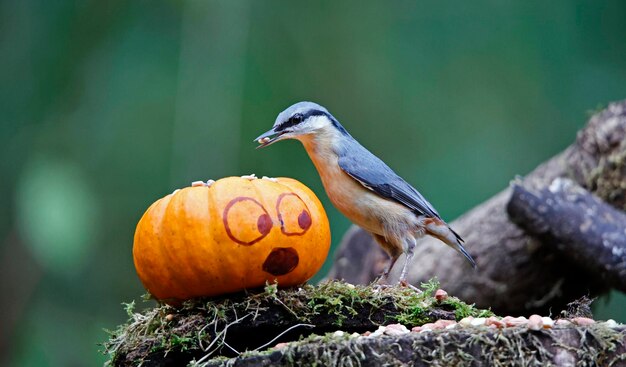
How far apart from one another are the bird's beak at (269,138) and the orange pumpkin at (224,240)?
0.57 m

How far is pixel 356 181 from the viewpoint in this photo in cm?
356

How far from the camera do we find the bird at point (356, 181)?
11.7 ft

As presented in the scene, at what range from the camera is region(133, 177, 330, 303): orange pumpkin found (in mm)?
2752

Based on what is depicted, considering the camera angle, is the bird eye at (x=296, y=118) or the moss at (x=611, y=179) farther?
the moss at (x=611, y=179)

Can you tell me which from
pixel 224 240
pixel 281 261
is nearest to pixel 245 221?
pixel 224 240

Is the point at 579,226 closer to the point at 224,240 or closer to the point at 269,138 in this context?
the point at 269,138

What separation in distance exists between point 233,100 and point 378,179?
365 centimetres

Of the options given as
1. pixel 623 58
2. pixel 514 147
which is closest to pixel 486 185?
pixel 514 147

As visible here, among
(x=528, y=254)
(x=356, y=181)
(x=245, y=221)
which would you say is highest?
(x=356, y=181)

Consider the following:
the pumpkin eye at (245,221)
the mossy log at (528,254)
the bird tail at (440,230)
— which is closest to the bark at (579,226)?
the mossy log at (528,254)

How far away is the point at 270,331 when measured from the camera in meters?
2.77

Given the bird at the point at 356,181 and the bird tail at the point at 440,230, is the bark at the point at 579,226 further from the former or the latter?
the bird at the point at 356,181

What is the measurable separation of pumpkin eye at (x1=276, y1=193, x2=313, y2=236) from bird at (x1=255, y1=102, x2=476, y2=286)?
0.62 meters

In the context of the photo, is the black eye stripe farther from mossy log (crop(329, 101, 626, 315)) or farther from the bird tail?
mossy log (crop(329, 101, 626, 315))
